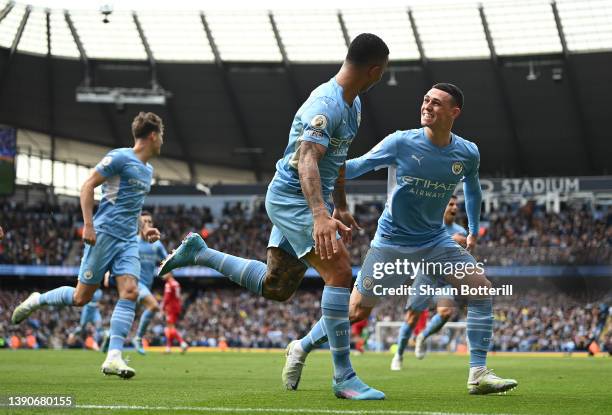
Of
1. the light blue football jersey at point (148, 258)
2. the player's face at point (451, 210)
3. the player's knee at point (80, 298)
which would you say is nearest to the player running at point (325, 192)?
the player's knee at point (80, 298)

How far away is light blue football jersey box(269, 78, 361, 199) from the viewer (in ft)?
20.7

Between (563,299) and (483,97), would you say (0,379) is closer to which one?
(563,299)

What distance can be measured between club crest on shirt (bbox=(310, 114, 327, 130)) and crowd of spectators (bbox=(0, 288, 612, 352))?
24.2 m

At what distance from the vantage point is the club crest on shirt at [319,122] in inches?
248

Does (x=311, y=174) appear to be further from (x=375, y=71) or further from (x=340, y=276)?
(x=375, y=71)

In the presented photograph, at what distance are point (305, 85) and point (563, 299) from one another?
651 inches

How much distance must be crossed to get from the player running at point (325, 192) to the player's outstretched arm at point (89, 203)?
2935 millimetres

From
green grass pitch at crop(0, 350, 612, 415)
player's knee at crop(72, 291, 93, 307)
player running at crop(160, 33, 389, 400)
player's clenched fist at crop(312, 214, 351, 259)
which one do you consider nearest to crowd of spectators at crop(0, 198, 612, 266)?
green grass pitch at crop(0, 350, 612, 415)

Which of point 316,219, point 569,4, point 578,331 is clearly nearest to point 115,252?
point 316,219

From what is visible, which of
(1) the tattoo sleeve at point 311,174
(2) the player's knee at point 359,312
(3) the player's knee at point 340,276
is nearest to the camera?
(1) the tattoo sleeve at point 311,174

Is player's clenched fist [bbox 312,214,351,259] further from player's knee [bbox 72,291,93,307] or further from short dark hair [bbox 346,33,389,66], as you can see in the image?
player's knee [bbox 72,291,93,307]

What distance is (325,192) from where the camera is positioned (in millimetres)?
6898

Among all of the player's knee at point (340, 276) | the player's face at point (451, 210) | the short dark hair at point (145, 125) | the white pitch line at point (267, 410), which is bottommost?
the white pitch line at point (267, 410)

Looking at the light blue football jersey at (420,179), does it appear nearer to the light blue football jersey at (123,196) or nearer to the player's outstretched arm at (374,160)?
the player's outstretched arm at (374,160)
